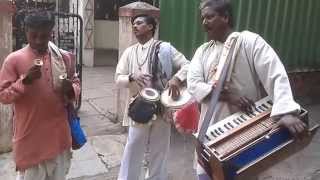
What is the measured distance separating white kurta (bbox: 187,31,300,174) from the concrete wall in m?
2.77

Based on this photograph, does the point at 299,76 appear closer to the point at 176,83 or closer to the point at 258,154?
the point at 176,83

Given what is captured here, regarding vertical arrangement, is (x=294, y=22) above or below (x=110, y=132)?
above

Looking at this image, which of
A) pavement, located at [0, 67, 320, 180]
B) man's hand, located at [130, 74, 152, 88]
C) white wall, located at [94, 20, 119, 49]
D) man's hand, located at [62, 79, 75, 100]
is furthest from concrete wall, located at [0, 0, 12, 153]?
white wall, located at [94, 20, 119, 49]

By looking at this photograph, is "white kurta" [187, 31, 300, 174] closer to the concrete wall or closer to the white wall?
the concrete wall

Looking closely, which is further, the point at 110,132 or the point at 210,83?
the point at 110,132

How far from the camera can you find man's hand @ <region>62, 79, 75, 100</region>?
3.06m

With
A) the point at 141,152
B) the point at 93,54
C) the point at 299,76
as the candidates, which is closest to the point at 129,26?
the point at 141,152

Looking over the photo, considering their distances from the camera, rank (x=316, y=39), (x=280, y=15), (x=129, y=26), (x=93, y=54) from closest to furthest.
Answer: (x=129, y=26) < (x=280, y=15) < (x=316, y=39) < (x=93, y=54)

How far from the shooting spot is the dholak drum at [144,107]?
13.0 ft

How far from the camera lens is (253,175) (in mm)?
2256

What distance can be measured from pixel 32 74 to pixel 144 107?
4.52 ft

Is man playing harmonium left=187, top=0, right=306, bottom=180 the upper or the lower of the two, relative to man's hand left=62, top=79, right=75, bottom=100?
upper

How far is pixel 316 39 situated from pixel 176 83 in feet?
15.8

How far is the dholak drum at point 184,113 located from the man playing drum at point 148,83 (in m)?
0.26
